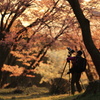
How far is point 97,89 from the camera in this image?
8008 millimetres

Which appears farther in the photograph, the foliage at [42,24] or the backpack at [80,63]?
the foliage at [42,24]

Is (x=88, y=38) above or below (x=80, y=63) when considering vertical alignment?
above

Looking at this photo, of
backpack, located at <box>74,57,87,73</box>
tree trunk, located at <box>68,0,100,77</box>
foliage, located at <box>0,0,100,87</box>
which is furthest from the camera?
foliage, located at <box>0,0,100,87</box>

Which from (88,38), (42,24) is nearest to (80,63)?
(88,38)

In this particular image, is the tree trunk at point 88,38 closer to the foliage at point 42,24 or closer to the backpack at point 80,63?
the backpack at point 80,63

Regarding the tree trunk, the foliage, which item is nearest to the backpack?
the tree trunk

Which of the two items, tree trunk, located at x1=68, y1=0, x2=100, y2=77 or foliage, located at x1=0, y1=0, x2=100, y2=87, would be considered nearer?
tree trunk, located at x1=68, y1=0, x2=100, y2=77

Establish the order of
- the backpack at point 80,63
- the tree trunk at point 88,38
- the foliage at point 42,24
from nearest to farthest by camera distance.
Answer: the tree trunk at point 88,38 < the backpack at point 80,63 < the foliage at point 42,24

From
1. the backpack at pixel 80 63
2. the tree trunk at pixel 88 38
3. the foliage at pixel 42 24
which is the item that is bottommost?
the backpack at pixel 80 63

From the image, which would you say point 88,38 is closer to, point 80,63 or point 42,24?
point 80,63

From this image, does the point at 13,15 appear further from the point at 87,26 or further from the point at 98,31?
the point at 87,26

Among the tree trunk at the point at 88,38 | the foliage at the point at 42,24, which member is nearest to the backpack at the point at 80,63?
the tree trunk at the point at 88,38

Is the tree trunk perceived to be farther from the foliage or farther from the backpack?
the foliage

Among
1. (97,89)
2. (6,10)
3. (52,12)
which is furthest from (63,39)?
(97,89)
